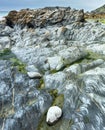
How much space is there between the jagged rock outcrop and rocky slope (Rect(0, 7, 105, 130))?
462cm

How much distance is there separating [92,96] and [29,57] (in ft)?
27.1

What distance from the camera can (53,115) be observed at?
12.9 metres

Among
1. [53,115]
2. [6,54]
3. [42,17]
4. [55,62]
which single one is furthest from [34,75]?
[42,17]

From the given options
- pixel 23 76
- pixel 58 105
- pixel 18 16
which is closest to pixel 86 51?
pixel 23 76

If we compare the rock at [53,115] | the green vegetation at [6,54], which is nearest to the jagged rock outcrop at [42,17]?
the green vegetation at [6,54]

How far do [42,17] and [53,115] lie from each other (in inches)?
862

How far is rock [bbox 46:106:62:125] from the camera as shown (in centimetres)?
1280

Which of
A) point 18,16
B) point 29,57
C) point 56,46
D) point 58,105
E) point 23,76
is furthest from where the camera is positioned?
point 18,16

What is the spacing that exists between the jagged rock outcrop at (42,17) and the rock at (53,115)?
62.7ft

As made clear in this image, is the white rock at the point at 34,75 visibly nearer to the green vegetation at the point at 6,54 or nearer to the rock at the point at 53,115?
the rock at the point at 53,115

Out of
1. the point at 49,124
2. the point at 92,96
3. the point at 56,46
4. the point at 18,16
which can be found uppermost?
the point at 18,16

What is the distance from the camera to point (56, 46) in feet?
73.8

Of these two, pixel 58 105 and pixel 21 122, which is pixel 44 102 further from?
pixel 21 122

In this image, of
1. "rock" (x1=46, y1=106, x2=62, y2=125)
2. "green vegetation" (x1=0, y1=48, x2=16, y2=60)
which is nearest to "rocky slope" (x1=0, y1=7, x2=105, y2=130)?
"green vegetation" (x1=0, y1=48, x2=16, y2=60)
